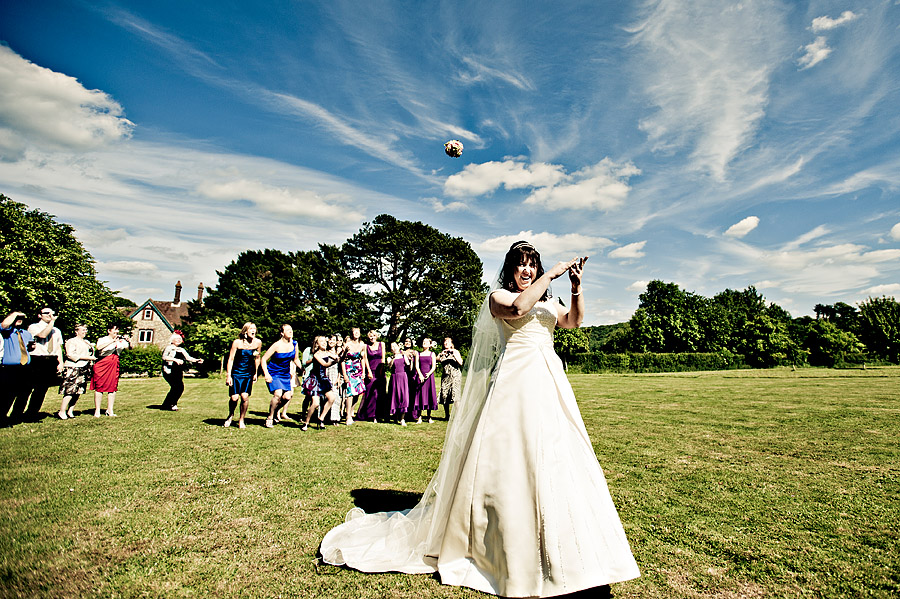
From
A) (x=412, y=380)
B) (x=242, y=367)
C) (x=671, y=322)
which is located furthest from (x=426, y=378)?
(x=671, y=322)

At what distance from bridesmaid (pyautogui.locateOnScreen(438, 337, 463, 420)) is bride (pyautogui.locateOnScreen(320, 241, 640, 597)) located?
822 centimetres

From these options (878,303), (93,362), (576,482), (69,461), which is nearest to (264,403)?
(93,362)

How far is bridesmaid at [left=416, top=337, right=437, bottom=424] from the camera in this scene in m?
12.5

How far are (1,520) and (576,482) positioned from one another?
5.47m

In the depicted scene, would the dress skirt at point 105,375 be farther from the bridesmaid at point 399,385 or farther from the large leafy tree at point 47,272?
the large leafy tree at point 47,272

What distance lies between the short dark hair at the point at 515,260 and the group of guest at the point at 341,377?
6.83m

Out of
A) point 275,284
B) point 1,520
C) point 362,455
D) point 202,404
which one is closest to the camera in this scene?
point 1,520

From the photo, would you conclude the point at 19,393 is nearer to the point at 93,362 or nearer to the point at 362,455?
the point at 93,362

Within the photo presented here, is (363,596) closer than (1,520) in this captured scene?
Yes

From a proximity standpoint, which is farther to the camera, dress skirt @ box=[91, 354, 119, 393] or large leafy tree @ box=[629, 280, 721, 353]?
large leafy tree @ box=[629, 280, 721, 353]

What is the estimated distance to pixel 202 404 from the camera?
15.1m

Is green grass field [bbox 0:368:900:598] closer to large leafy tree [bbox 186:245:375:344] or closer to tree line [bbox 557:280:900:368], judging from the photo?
large leafy tree [bbox 186:245:375:344]

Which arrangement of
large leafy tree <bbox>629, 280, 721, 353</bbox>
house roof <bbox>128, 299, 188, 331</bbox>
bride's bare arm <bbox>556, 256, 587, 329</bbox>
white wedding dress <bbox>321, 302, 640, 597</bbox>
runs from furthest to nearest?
large leafy tree <bbox>629, 280, 721, 353</bbox> < house roof <bbox>128, 299, 188, 331</bbox> < bride's bare arm <bbox>556, 256, 587, 329</bbox> < white wedding dress <bbox>321, 302, 640, 597</bbox>

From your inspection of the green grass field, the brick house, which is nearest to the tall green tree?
the green grass field
